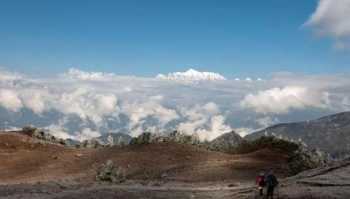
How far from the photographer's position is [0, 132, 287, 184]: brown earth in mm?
43125

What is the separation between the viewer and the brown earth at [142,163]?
1698 inches

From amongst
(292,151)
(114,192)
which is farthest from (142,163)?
(114,192)

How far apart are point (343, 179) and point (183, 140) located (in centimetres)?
2890

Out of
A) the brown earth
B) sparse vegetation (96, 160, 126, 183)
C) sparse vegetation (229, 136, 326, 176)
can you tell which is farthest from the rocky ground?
sparse vegetation (229, 136, 326, 176)

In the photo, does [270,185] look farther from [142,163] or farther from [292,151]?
[292,151]

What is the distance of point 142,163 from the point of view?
48.0 meters

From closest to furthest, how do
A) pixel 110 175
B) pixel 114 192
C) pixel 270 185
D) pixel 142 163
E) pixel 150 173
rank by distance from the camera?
pixel 270 185 → pixel 114 192 → pixel 110 175 → pixel 150 173 → pixel 142 163

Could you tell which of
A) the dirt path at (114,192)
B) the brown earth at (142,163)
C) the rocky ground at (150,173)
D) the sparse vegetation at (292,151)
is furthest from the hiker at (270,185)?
the sparse vegetation at (292,151)

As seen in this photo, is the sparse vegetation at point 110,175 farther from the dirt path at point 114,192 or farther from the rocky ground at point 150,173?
the dirt path at point 114,192

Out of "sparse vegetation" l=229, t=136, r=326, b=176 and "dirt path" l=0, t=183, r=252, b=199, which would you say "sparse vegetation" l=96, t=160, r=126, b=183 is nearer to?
"dirt path" l=0, t=183, r=252, b=199

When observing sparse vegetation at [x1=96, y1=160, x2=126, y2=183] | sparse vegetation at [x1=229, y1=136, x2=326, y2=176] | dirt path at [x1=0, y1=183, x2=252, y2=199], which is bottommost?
dirt path at [x1=0, y1=183, x2=252, y2=199]

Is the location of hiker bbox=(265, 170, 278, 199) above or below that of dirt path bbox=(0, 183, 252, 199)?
above

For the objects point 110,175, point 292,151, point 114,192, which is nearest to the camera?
point 114,192

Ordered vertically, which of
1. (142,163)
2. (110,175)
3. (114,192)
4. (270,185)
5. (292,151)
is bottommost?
(114,192)
